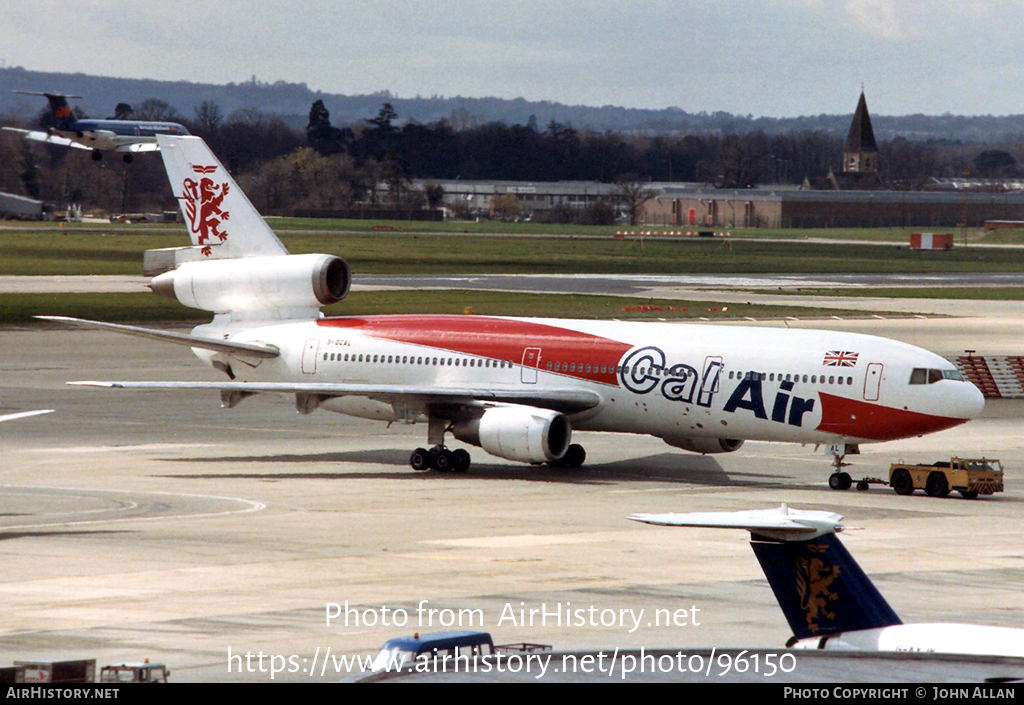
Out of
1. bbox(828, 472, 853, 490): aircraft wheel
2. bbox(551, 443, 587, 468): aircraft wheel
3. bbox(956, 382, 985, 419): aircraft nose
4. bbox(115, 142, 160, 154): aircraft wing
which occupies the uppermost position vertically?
bbox(115, 142, 160, 154): aircraft wing

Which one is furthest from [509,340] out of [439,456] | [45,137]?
[45,137]

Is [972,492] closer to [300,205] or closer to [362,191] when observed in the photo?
[300,205]

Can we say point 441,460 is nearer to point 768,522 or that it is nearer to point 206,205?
point 206,205

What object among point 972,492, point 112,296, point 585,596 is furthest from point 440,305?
point 585,596

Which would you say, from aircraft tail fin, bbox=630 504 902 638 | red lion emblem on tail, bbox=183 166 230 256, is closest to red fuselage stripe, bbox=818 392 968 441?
red lion emblem on tail, bbox=183 166 230 256

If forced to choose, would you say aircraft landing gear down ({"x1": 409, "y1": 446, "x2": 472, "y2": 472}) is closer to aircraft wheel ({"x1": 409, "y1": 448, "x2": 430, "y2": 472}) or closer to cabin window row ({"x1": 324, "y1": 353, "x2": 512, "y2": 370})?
aircraft wheel ({"x1": 409, "y1": 448, "x2": 430, "y2": 472})

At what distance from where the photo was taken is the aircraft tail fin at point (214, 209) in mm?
49438

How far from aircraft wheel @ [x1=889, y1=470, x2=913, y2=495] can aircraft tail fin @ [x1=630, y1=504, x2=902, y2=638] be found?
2549cm

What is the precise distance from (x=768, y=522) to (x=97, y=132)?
97.8 m

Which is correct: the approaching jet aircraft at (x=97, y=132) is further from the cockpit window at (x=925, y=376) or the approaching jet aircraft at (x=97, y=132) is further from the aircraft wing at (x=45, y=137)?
the cockpit window at (x=925, y=376)

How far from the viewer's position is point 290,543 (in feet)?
104

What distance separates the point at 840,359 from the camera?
134ft

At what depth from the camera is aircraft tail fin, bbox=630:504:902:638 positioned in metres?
15.5

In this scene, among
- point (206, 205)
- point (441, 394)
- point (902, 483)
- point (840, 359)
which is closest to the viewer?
point (902, 483)
